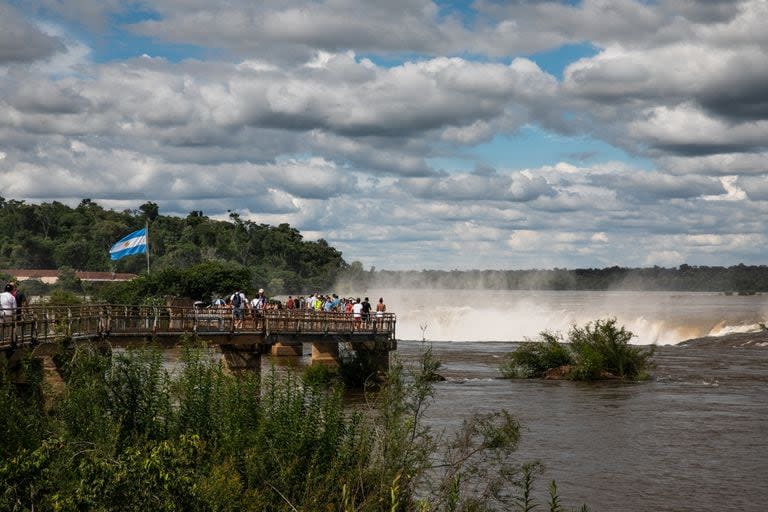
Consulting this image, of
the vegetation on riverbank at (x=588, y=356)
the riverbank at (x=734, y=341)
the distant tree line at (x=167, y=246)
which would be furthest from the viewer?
the distant tree line at (x=167, y=246)

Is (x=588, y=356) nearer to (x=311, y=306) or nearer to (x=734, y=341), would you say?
(x=311, y=306)

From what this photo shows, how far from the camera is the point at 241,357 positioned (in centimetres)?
3641

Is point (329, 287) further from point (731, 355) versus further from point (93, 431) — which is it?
point (93, 431)

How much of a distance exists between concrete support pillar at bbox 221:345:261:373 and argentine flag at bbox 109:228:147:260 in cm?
1315

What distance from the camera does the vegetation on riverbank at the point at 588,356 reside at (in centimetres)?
4478

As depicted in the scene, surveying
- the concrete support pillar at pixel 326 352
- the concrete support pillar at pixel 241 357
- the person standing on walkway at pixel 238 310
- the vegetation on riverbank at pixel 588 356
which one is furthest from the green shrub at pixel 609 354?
the person standing on walkway at pixel 238 310

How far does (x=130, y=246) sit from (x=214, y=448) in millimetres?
34701

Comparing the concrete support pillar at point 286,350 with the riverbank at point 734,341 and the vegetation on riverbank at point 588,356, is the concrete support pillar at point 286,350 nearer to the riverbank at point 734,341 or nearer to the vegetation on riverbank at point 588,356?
the vegetation on riverbank at point 588,356

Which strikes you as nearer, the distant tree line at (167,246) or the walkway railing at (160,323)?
the walkway railing at (160,323)

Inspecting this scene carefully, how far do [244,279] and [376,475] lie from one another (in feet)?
278

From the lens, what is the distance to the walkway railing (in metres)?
24.6

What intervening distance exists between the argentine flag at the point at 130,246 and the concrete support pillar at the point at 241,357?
13.1 metres

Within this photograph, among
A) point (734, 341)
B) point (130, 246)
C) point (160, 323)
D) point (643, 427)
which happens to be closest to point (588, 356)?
point (643, 427)

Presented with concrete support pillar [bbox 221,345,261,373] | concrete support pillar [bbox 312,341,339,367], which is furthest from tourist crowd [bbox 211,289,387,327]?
concrete support pillar [bbox 312,341,339,367]
